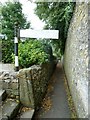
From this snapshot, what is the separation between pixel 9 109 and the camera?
11.9ft

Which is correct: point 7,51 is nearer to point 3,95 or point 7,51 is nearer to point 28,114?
point 3,95

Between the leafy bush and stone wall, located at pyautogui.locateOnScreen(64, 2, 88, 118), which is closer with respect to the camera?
stone wall, located at pyautogui.locateOnScreen(64, 2, 88, 118)

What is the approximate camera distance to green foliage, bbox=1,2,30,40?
29.3 ft

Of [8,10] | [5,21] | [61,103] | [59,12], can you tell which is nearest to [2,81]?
[61,103]

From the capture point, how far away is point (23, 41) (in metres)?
6.48

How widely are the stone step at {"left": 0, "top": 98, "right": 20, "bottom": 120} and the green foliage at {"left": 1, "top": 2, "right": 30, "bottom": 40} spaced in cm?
493

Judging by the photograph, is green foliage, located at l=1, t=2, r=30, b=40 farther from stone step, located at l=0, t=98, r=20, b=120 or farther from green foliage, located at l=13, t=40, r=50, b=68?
stone step, located at l=0, t=98, r=20, b=120

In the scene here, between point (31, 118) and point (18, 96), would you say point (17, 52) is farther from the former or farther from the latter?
point (31, 118)

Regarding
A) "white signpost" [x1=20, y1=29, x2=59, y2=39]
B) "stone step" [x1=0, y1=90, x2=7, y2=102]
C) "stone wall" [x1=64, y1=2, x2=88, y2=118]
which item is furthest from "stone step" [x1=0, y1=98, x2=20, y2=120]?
"white signpost" [x1=20, y1=29, x2=59, y2=39]

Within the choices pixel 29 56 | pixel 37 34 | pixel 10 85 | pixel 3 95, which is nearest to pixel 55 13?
pixel 37 34

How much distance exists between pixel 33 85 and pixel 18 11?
6168 millimetres

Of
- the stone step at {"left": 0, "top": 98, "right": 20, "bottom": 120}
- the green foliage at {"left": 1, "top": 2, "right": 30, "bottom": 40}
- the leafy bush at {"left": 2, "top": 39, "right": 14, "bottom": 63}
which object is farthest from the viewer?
the green foliage at {"left": 1, "top": 2, "right": 30, "bottom": 40}

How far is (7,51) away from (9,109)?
2805 millimetres

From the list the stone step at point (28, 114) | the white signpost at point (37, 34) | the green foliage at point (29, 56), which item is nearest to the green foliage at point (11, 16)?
the green foliage at point (29, 56)
